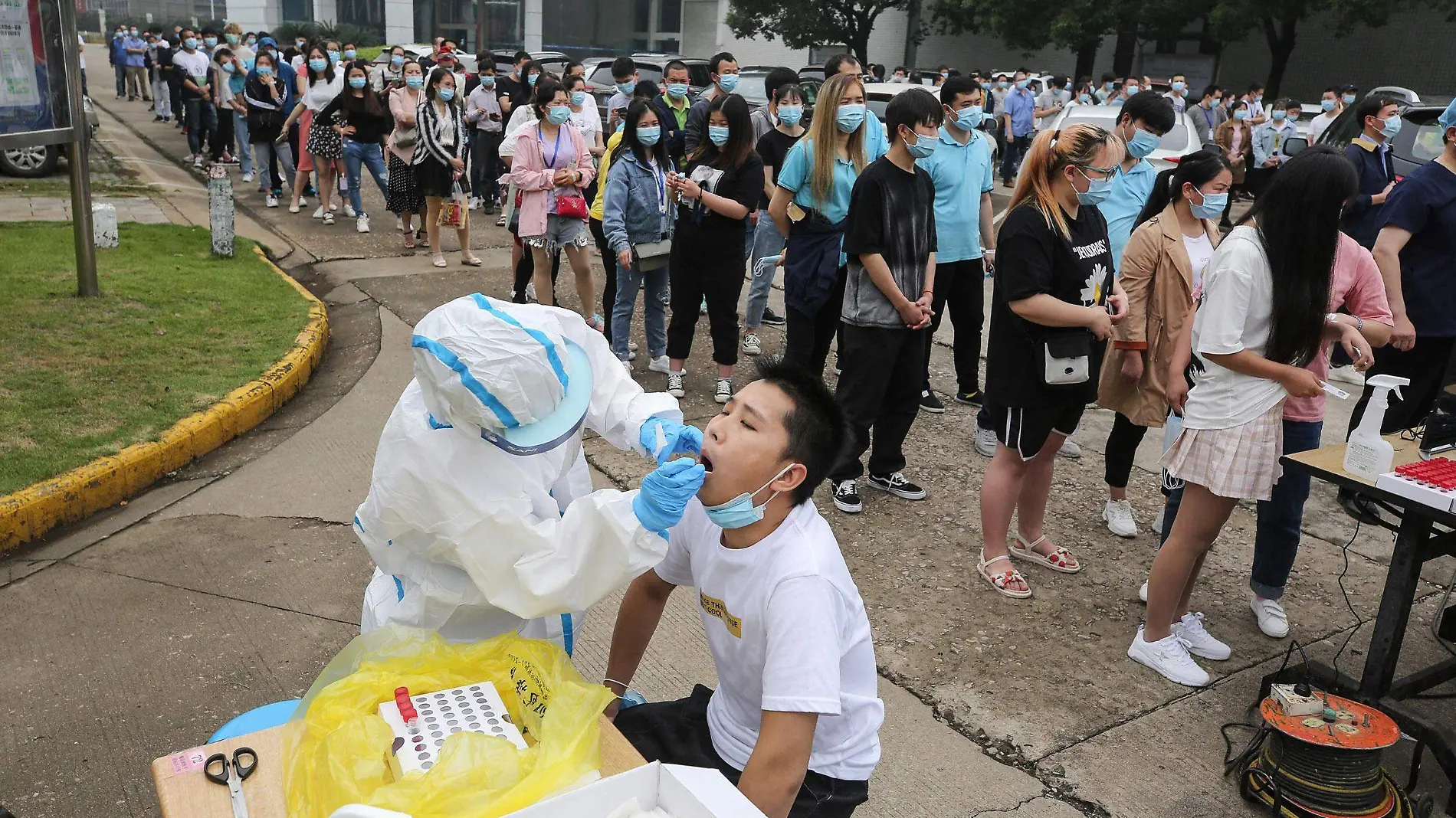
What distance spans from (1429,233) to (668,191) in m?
3.90

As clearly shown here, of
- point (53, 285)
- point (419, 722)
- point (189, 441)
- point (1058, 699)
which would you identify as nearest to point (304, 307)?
point (53, 285)

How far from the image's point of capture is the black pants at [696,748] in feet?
6.83

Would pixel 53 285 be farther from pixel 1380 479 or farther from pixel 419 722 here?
pixel 1380 479

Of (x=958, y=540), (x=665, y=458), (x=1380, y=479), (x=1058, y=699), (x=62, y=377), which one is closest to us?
(x=665, y=458)

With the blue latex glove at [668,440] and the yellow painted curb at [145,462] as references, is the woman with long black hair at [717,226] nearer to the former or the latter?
the yellow painted curb at [145,462]

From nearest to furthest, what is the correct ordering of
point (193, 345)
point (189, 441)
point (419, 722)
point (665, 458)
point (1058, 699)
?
point (419, 722), point (665, 458), point (1058, 699), point (189, 441), point (193, 345)

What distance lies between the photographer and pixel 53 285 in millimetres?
7293

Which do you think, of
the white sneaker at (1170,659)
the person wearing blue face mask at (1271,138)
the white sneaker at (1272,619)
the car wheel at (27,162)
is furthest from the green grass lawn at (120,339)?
the person wearing blue face mask at (1271,138)

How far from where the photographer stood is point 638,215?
6.26 metres

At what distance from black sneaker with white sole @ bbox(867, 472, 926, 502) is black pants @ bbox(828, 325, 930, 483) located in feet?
0.63

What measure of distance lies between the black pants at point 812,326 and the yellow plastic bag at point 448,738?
350 cm

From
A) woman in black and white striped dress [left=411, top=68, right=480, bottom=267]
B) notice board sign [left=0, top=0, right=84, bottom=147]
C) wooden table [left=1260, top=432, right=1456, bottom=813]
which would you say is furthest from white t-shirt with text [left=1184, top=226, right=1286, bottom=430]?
woman in black and white striped dress [left=411, top=68, right=480, bottom=267]

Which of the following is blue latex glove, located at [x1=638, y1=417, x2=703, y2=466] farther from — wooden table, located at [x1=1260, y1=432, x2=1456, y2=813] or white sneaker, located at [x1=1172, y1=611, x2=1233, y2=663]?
white sneaker, located at [x1=1172, y1=611, x2=1233, y2=663]

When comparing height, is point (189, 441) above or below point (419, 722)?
below
